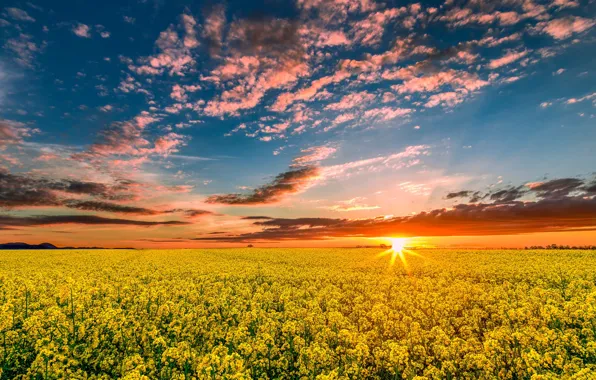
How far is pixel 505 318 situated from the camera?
1312 centimetres

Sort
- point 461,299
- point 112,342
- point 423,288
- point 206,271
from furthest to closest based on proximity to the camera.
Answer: point 206,271, point 423,288, point 461,299, point 112,342

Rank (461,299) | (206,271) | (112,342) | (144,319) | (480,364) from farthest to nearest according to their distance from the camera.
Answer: (206,271) → (461,299) → (144,319) → (112,342) → (480,364)

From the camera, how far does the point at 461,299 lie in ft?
56.3

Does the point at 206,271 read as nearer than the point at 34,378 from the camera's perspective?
No

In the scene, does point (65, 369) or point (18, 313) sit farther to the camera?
point (18, 313)

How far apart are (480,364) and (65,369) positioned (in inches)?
433

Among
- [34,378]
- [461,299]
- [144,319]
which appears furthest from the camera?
[461,299]

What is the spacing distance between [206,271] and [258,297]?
15.0 m

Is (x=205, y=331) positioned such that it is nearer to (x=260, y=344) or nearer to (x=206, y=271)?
(x=260, y=344)

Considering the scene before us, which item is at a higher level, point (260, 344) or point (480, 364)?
point (260, 344)

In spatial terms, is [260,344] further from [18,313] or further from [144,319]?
[18,313]

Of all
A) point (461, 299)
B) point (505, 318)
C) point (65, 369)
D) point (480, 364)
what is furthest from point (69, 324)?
point (461, 299)

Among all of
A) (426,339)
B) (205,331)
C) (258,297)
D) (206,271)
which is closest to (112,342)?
(205,331)

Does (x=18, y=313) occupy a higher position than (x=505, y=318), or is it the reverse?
(x=18, y=313)
